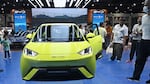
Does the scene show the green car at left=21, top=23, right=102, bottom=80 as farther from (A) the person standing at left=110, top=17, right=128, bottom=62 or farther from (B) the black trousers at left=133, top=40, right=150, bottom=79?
(A) the person standing at left=110, top=17, right=128, bottom=62

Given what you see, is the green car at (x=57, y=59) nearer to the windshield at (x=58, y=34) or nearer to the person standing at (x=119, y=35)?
the windshield at (x=58, y=34)

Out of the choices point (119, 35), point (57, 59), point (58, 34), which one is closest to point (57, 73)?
point (57, 59)

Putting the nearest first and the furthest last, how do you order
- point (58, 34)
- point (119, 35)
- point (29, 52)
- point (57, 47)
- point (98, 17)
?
1. point (29, 52)
2. point (57, 47)
3. point (58, 34)
4. point (119, 35)
5. point (98, 17)

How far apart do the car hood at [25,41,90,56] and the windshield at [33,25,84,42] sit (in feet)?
1.34

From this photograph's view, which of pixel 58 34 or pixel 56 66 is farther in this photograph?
pixel 58 34

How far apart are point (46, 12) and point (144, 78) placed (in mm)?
28617

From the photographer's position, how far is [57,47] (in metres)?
6.54

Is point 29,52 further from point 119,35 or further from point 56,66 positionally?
point 119,35

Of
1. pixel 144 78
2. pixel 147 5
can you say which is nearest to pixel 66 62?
pixel 147 5

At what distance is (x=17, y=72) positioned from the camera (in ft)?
29.7

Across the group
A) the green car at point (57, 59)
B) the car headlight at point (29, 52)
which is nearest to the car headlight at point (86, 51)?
the green car at point (57, 59)

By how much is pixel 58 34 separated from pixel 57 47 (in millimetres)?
1046

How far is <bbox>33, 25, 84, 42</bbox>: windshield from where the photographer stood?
7.23 meters

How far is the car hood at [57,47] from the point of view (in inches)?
249
